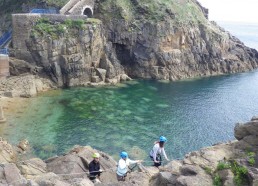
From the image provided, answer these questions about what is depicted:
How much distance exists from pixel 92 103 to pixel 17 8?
112ft

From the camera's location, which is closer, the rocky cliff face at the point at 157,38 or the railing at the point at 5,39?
the railing at the point at 5,39

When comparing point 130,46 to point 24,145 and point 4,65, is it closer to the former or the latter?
point 4,65

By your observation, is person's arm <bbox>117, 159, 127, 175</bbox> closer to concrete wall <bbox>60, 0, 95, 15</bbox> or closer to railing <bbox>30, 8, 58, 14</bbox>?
railing <bbox>30, 8, 58, 14</bbox>

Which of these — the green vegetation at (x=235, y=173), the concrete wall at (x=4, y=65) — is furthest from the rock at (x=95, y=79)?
Result: the green vegetation at (x=235, y=173)

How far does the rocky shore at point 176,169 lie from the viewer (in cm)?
1658

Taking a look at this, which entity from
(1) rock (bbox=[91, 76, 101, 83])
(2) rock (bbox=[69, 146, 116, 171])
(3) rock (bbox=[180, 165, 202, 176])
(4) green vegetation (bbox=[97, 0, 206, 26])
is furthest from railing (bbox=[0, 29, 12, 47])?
(3) rock (bbox=[180, 165, 202, 176])

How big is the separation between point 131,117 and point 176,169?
3006cm

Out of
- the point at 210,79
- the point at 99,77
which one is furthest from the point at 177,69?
the point at 99,77

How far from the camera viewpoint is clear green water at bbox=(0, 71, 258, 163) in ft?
133

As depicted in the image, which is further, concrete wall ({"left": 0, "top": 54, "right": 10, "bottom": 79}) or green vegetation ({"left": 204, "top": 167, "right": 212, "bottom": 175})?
concrete wall ({"left": 0, "top": 54, "right": 10, "bottom": 79})

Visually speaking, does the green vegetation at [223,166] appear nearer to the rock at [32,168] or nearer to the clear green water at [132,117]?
the rock at [32,168]

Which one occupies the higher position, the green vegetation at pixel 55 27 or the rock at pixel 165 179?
the green vegetation at pixel 55 27

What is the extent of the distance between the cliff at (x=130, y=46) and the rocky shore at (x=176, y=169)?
3815 cm

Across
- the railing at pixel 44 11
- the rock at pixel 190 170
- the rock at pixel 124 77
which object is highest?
the railing at pixel 44 11
